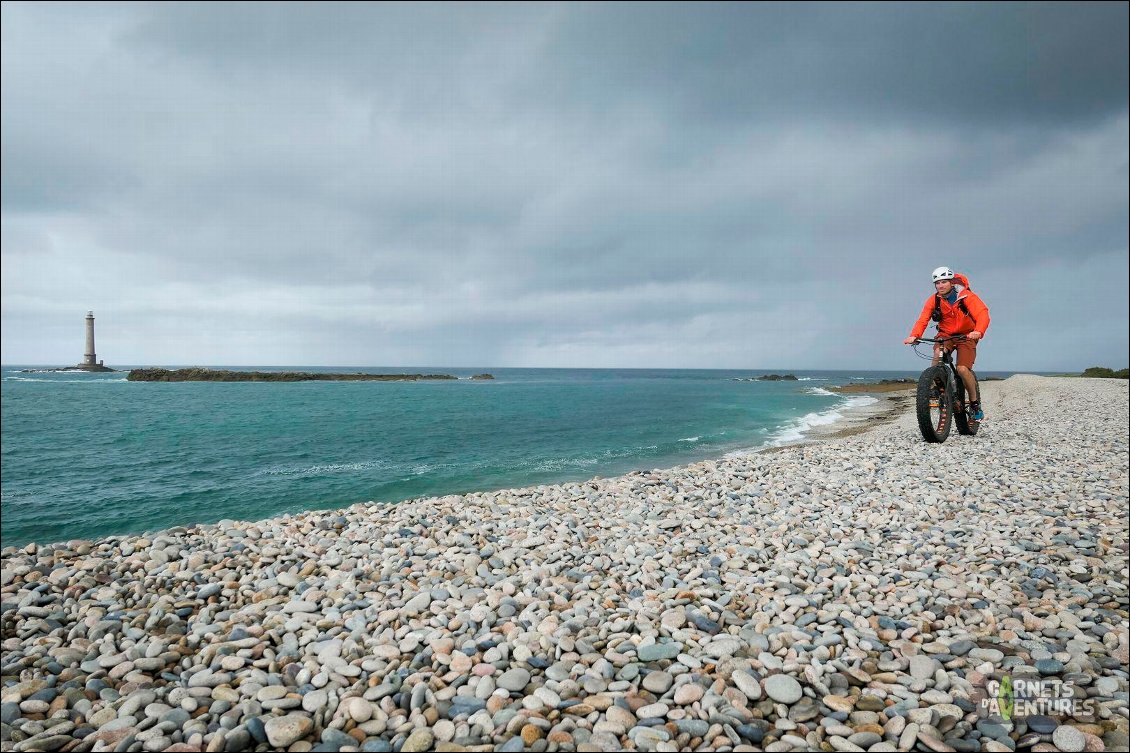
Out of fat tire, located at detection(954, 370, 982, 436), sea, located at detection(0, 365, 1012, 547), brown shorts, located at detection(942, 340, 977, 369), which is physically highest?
brown shorts, located at detection(942, 340, 977, 369)

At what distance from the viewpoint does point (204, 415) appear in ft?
104

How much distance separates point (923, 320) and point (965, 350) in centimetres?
137

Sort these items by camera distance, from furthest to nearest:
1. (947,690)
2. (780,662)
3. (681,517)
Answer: (681,517)
(780,662)
(947,690)

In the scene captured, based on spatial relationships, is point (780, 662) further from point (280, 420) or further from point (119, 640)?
point (280, 420)

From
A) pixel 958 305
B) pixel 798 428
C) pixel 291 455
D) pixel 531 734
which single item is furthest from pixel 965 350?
pixel 291 455

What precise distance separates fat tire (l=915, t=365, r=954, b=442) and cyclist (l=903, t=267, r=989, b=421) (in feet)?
1.11

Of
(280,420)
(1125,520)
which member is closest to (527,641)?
(1125,520)

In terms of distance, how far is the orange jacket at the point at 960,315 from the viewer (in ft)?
32.6

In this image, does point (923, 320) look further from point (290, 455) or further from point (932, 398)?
point (290, 455)

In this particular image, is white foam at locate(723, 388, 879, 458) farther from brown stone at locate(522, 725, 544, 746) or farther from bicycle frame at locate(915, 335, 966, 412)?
brown stone at locate(522, 725, 544, 746)

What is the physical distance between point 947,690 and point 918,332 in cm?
855

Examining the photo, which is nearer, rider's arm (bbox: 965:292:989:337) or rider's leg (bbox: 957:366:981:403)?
rider's arm (bbox: 965:292:989:337)

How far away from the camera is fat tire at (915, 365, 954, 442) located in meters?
10.6

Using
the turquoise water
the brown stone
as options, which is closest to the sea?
the turquoise water
